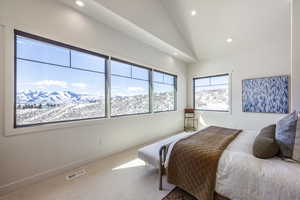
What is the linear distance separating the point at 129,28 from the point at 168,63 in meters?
2.09

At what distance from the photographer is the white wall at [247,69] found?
389cm

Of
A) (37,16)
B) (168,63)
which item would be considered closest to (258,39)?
(168,63)

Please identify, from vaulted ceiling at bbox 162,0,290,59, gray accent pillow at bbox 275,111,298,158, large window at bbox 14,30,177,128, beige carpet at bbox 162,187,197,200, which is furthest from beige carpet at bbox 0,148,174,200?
vaulted ceiling at bbox 162,0,290,59

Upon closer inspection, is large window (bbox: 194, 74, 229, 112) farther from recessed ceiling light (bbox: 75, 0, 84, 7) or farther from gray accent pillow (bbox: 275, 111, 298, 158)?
recessed ceiling light (bbox: 75, 0, 84, 7)

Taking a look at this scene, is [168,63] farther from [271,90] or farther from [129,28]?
[271,90]

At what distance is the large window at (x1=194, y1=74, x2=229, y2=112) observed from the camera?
494 cm

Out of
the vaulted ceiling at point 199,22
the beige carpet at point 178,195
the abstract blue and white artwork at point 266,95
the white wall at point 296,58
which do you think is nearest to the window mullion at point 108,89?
the vaulted ceiling at point 199,22

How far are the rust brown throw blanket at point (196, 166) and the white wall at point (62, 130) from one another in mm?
1763

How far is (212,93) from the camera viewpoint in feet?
17.2

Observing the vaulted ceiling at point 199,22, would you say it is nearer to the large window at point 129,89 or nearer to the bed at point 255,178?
the large window at point 129,89

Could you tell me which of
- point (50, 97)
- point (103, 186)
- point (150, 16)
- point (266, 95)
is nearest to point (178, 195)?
point (103, 186)

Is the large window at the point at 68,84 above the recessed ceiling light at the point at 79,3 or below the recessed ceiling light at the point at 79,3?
below

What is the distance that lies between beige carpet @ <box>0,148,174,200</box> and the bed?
0.86 meters

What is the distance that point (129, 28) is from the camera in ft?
10.4
